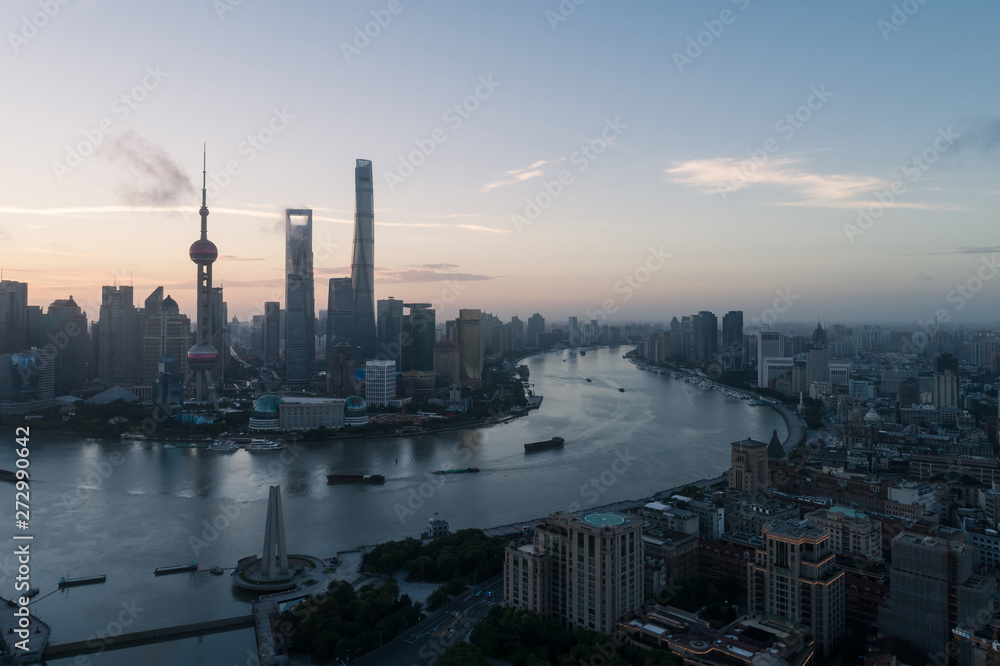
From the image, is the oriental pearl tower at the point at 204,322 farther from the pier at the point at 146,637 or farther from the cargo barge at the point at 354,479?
the pier at the point at 146,637

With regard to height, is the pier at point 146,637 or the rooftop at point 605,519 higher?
the rooftop at point 605,519

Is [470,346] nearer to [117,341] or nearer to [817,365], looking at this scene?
[117,341]

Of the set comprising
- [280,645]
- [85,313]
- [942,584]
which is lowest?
[280,645]

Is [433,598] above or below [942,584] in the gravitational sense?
below

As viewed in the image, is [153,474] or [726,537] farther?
[153,474]

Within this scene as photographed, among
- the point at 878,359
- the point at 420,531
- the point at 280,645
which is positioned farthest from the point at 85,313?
the point at 878,359

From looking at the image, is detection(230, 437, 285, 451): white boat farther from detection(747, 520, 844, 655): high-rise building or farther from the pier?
detection(747, 520, 844, 655): high-rise building

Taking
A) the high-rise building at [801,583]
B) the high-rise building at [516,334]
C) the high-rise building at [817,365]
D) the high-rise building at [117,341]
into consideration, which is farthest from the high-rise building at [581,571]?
the high-rise building at [516,334]

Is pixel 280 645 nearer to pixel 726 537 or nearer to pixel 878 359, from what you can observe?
pixel 726 537
